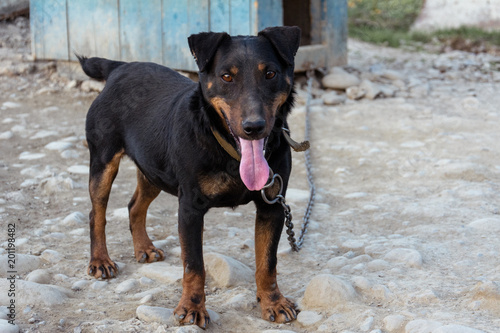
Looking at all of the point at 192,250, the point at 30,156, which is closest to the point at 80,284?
the point at 192,250

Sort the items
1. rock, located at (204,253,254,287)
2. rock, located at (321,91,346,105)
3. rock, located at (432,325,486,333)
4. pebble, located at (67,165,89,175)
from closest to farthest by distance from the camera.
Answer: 1. rock, located at (432,325,486,333)
2. rock, located at (204,253,254,287)
3. pebble, located at (67,165,89,175)
4. rock, located at (321,91,346,105)

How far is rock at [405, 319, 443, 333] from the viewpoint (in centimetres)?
293

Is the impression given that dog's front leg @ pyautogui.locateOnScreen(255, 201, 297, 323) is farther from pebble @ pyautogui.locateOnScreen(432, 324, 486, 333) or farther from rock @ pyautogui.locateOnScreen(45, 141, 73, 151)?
rock @ pyautogui.locateOnScreen(45, 141, 73, 151)

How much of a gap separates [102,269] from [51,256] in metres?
0.41

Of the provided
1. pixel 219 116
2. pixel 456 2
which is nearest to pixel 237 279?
pixel 219 116

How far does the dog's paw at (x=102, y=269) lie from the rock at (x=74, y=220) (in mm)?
794

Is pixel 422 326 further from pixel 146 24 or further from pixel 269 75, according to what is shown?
pixel 146 24

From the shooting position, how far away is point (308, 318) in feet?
11.0

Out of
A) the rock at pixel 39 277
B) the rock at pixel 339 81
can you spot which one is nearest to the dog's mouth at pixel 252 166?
the rock at pixel 39 277

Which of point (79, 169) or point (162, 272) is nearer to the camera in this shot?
point (162, 272)

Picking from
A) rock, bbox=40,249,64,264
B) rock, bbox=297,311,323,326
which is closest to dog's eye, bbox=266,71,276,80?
rock, bbox=297,311,323,326

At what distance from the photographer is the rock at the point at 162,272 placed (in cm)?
→ 385

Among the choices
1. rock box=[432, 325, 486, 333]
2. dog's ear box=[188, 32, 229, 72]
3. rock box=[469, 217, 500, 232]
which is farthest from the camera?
rock box=[469, 217, 500, 232]

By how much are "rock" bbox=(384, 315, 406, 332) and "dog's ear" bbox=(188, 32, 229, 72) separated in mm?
1666
